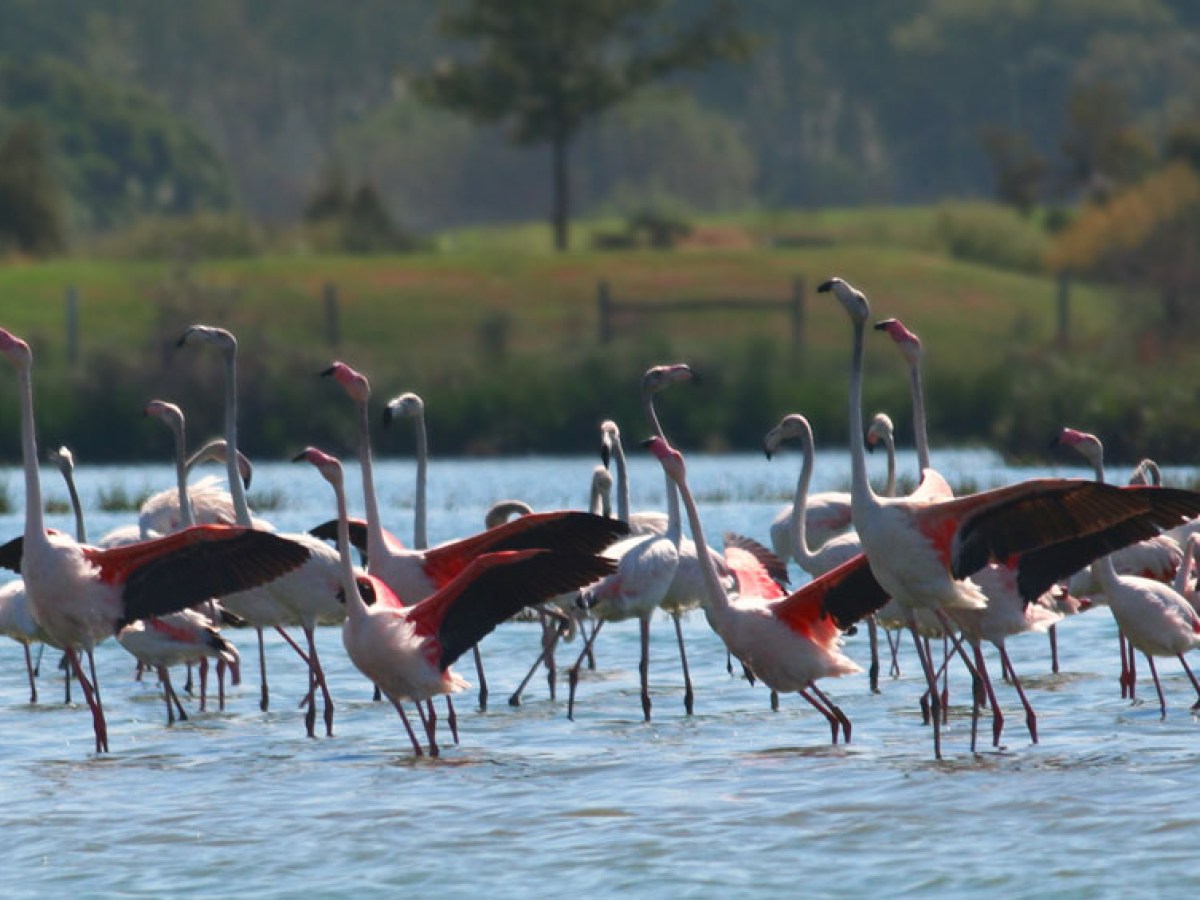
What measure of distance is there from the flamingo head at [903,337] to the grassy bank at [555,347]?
42.0ft

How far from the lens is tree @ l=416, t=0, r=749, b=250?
142 ft

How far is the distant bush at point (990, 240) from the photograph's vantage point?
44.7 m

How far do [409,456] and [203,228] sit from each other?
17.1 metres

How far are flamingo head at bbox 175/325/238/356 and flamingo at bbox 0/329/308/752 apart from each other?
1.03 m

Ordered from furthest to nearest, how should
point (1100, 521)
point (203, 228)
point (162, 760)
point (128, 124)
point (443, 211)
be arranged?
point (443, 211), point (128, 124), point (203, 228), point (162, 760), point (1100, 521)

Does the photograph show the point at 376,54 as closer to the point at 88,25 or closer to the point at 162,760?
the point at 88,25

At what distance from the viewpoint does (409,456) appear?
27.9 metres

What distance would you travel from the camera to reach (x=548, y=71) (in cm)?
4403

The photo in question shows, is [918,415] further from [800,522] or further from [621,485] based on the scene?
[621,485]

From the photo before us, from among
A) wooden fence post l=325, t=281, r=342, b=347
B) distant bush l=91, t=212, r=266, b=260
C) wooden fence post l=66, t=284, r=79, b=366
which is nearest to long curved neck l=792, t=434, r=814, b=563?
wooden fence post l=66, t=284, r=79, b=366

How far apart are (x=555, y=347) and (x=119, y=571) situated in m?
23.8

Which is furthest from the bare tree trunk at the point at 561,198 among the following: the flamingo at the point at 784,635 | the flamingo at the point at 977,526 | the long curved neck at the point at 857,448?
the flamingo at the point at 977,526

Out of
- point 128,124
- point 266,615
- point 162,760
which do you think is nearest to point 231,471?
point 266,615

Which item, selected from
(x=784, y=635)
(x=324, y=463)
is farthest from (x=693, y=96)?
(x=784, y=635)
